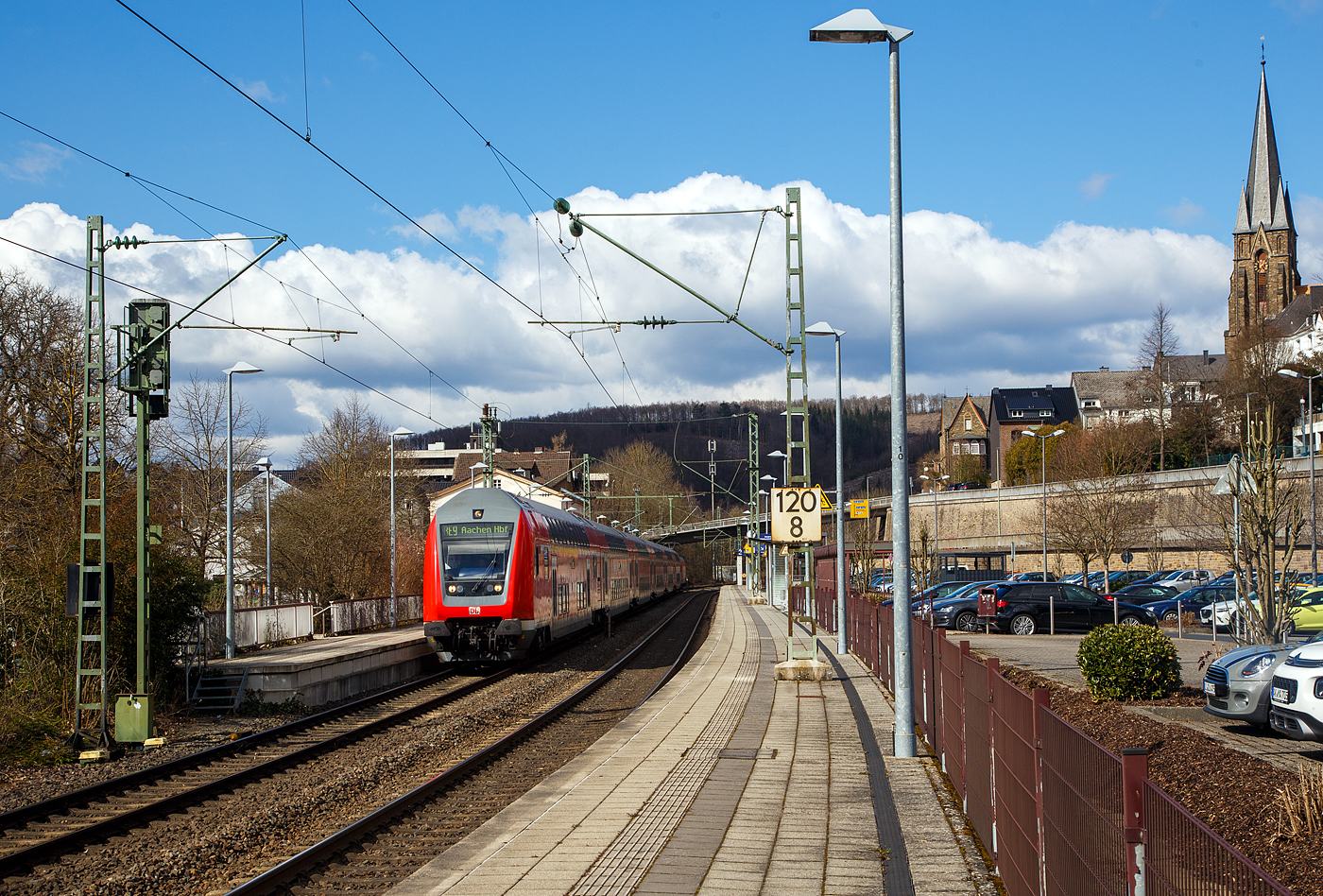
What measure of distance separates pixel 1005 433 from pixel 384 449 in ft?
260

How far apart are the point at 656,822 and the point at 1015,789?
3.34 metres

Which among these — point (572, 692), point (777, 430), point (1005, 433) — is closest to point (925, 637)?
point (572, 692)

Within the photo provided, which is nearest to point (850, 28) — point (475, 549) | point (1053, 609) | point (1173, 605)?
point (475, 549)

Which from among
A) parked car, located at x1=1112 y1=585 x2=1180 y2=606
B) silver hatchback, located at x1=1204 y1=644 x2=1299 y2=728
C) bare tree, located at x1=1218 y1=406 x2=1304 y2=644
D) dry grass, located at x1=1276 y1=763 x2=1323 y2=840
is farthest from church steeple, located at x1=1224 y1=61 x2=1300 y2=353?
dry grass, located at x1=1276 y1=763 x2=1323 y2=840

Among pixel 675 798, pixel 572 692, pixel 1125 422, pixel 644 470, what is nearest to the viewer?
pixel 675 798

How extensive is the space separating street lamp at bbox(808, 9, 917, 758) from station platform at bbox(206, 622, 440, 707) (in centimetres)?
1093

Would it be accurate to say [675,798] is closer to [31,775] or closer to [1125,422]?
[31,775]

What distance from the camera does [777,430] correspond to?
192 metres

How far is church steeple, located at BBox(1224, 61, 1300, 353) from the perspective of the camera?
102750 mm

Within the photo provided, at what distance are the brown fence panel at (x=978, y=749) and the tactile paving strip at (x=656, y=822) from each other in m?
2.22

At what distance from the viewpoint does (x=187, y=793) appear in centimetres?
1042

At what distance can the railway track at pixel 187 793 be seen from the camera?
8227 millimetres

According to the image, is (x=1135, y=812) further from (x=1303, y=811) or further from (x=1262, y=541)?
(x=1262, y=541)

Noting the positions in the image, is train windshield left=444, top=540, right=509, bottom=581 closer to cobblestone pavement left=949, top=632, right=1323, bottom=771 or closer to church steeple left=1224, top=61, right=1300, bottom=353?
cobblestone pavement left=949, top=632, right=1323, bottom=771
